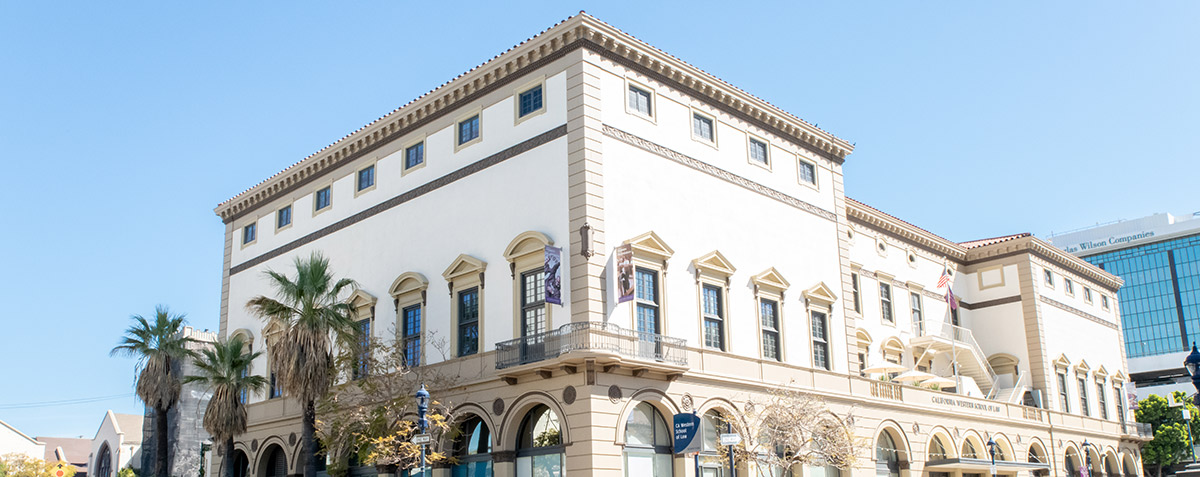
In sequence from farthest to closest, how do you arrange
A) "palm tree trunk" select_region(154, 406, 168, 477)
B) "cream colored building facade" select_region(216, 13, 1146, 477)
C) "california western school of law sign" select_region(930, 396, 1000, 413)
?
"california western school of law sign" select_region(930, 396, 1000, 413)
"palm tree trunk" select_region(154, 406, 168, 477)
"cream colored building facade" select_region(216, 13, 1146, 477)

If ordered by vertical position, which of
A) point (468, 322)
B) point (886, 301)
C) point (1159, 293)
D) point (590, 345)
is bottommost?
point (590, 345)

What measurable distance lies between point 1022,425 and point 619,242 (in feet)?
86.8

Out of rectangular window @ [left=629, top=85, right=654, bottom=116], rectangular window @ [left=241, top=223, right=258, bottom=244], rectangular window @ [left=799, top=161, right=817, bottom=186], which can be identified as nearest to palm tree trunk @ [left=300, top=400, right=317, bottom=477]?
rectangular window @ [left=629, top=85, right=654, bottom=116]

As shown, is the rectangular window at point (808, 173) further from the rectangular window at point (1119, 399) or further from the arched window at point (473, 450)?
the rectangular window at point (1119, 399)

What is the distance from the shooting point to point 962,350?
47.1 meters

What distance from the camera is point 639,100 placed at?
2955 centimetres

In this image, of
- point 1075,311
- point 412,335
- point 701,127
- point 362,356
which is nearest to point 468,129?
point 412,335

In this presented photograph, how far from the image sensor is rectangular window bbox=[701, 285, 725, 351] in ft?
96.8

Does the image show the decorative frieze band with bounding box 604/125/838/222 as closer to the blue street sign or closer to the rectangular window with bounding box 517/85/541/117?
the rectangular window with bounding box 517/85/541/117

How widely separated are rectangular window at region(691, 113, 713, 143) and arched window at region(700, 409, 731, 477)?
8.47m

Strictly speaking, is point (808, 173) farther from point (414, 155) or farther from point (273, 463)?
point (273, 463)

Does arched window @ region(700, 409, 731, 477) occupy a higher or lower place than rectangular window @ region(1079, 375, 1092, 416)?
lower

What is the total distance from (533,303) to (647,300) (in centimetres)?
312

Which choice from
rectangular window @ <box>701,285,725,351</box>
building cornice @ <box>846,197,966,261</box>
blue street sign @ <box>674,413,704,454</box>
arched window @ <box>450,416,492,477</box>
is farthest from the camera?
building cornice @ <box>846,197,966,261</box>
